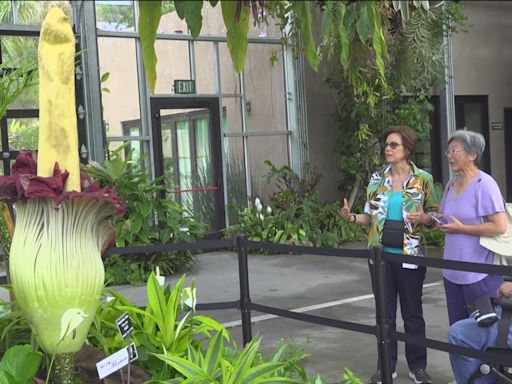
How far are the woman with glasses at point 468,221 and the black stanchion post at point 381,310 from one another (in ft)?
2.10

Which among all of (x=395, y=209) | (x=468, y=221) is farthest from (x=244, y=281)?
(x=468, y=221)

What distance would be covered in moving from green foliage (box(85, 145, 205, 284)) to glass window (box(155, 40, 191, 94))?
8.32ft

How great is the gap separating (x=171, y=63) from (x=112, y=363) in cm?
917

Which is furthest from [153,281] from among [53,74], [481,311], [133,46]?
[133,46]

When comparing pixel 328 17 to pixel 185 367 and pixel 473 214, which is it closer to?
pixel 185 367

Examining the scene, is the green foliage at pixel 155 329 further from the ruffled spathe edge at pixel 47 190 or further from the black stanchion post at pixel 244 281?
the ruffled spathe edge at pixel 47 190

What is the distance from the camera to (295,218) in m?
11.0

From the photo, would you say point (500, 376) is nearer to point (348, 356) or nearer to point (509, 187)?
point (348, 356)

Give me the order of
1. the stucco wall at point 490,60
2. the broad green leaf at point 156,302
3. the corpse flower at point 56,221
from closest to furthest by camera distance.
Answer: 1. the corpse flower at point 56,221
2. the broad green leaf at point 156,302
3. the stucco wall at point 490,60

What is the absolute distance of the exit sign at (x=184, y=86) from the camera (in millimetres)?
11344

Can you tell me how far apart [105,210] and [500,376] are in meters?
2.27

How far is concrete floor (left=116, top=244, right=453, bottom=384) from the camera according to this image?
509 cm

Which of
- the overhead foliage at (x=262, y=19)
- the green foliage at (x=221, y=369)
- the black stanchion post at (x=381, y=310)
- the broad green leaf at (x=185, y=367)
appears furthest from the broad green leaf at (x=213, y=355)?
the overhead foliage at (x=262, y=19)

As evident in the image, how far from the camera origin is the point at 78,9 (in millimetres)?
10078
